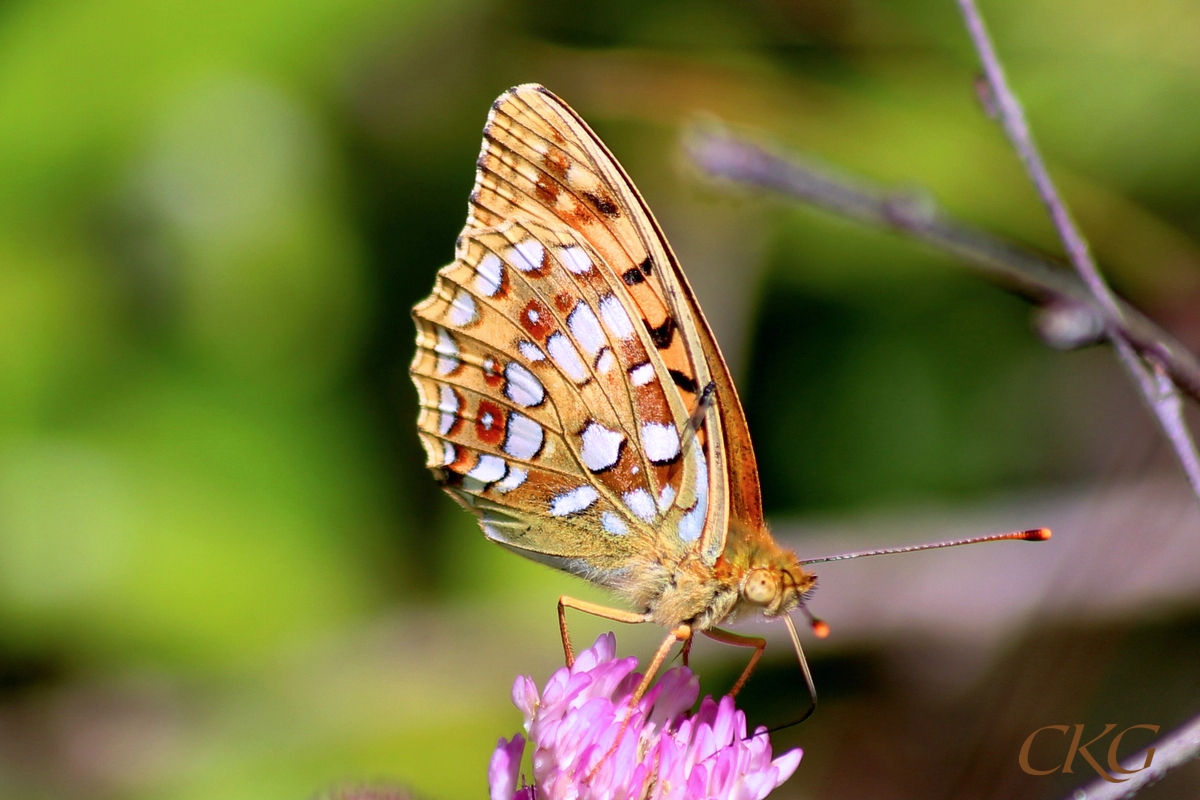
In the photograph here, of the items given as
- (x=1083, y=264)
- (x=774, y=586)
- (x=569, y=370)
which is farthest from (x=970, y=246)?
(x=569, y=370)

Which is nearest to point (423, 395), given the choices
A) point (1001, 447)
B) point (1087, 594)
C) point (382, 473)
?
point (382, 473)

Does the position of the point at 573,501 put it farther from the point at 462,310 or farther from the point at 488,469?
the point at 462,310

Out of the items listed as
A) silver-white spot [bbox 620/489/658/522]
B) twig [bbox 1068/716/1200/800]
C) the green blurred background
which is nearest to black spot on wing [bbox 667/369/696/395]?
silver-white spot [bbox 620/489/658/522]

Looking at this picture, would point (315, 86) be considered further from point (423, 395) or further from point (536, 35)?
point (423, 395)

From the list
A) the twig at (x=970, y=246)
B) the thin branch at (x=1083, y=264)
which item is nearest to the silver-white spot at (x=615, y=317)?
the twig at (x=970, y=246)

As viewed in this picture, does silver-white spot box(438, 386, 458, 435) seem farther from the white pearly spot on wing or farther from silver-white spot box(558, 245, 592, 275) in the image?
the white pearly spot on wing

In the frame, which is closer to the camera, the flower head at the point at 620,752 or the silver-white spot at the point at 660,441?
the flower head at the point at 620,752

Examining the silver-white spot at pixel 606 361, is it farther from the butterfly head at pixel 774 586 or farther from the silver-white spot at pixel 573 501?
the butterfly head at pixel 774 586
